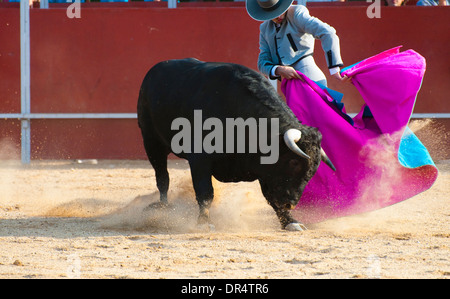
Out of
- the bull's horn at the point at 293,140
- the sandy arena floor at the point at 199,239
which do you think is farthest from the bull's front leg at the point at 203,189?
the bull's horn at the point at 293,140

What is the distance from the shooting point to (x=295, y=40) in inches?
166

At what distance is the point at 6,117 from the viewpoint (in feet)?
24.0

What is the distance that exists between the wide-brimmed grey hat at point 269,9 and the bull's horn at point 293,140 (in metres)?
0.78

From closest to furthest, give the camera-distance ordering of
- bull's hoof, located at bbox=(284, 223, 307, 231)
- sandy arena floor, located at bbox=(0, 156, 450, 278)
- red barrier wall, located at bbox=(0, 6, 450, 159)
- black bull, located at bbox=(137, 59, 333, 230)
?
1. sandy arena floor, located at bbox=(0, 156, 450, 278)
2. black bull, located at bbox=(137, 59, 333, 230)
3. bull's hoof, located at bbox=(284, 223, 307, 231)
4. red barrier wall, located at bbox=(0, 6, 450, 159)

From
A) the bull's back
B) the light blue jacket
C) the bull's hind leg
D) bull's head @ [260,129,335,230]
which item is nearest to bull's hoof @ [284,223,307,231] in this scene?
bull's head @ [260,129,335,230]

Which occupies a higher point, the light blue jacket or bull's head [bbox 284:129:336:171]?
the light blue jacket

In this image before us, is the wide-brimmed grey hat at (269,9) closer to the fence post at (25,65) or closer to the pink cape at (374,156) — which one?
the pink cape at (374,156)

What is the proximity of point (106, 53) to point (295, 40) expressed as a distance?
3.52 metres

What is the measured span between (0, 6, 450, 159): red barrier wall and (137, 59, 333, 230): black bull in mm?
3025

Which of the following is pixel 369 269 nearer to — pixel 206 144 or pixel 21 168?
pixel 206 144

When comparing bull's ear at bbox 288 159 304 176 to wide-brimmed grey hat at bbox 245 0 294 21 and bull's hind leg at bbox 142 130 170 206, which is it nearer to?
wide-brimmed grey hat at bbox 245 0 294 21

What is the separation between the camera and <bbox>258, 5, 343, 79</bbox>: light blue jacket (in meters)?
4.05

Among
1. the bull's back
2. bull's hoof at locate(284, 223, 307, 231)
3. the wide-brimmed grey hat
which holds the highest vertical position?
the wide-brimmed grey hat

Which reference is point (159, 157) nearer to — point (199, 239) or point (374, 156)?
point (199, 239)
